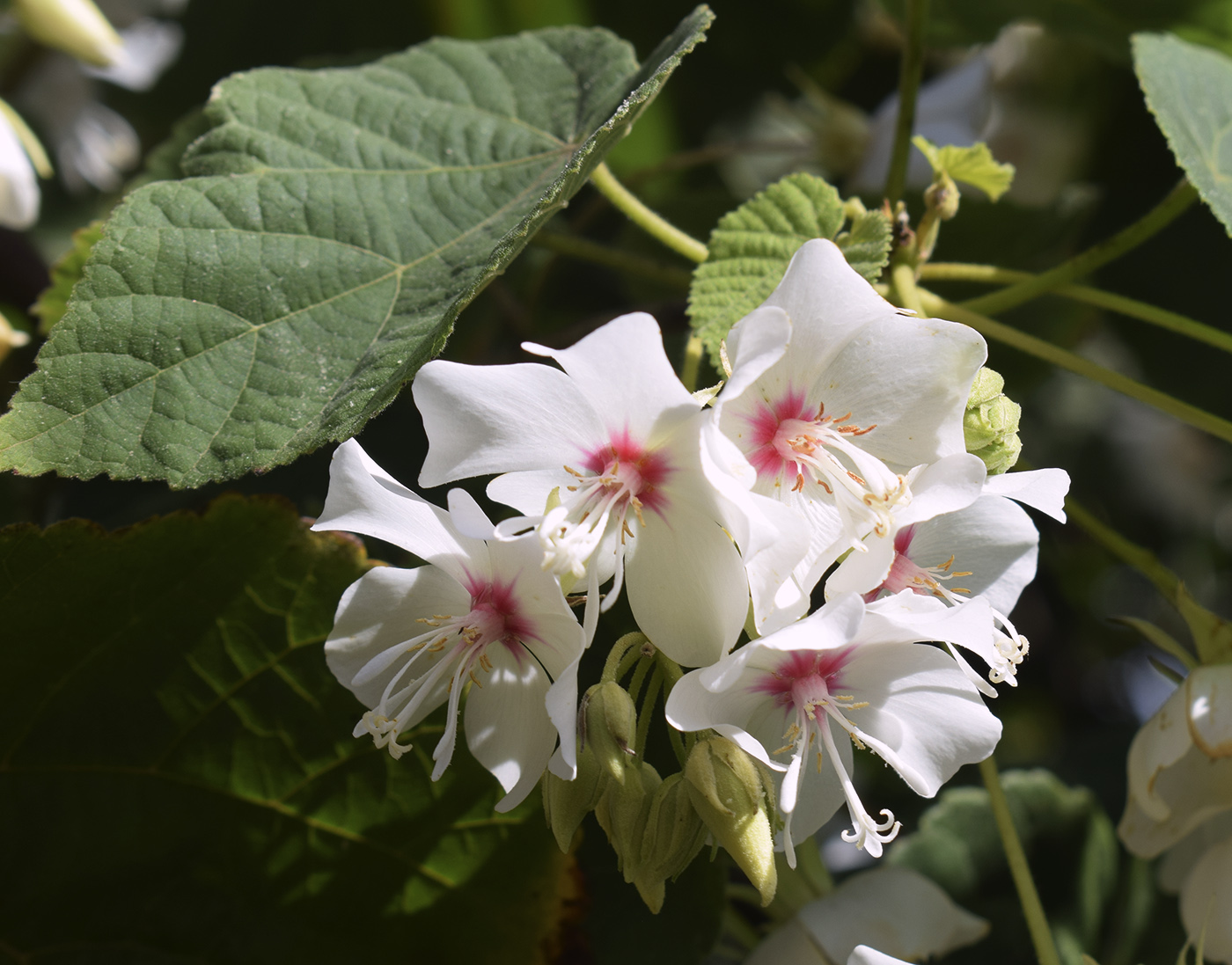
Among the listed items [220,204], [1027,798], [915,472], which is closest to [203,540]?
[220,204]

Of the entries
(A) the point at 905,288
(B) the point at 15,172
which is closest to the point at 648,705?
(A) the point at 905,288

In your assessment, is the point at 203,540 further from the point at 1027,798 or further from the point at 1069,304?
the point at 1069,304

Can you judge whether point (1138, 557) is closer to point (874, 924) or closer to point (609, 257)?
point (874, 924)

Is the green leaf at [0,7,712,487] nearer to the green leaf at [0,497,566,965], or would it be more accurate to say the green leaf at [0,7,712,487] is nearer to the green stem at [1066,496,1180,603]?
the green leaf at [0,497,566,965]

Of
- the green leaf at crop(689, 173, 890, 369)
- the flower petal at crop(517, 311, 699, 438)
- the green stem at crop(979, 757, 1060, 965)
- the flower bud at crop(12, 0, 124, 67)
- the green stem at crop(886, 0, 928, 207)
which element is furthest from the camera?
the flower bud at crop(12, 0, 124, 67)

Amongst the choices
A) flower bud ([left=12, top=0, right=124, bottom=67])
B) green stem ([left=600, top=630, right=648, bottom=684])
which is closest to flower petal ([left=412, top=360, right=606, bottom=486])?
green stem ([left=600, top=630, right=648, bottom=684])

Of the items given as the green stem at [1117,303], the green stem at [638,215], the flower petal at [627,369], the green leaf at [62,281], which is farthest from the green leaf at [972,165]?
the green leaf at [62,281]
